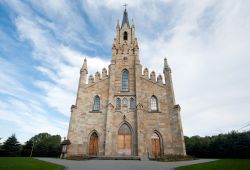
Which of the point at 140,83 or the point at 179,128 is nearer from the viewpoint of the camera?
the point at 179,128

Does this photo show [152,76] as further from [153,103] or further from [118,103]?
[118,103]

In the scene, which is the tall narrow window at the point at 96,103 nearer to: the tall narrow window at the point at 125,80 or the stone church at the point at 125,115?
the stone church at the point at 125,115

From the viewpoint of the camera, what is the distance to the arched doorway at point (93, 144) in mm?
22562

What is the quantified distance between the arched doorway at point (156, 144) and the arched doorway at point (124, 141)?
299 cm

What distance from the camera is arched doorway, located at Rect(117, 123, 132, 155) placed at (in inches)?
876

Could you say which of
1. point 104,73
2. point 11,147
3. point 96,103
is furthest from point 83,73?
point 11,147

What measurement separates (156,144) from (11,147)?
24014 mm

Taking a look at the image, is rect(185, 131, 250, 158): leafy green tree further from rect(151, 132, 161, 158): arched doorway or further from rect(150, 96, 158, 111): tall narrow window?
rect(150, 96, 158, 111): tall narrow window

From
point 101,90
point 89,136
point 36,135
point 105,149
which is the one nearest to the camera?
point 105,149

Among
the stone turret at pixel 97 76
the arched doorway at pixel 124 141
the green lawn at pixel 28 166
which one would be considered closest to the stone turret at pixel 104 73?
the stone turret at pixel 97 76

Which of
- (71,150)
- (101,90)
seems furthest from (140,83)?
(71,150)

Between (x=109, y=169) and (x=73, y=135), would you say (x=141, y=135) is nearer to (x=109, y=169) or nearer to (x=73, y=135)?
(x=73, y=135)

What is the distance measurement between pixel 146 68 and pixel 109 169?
61.9 ft

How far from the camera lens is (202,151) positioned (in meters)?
26.2
